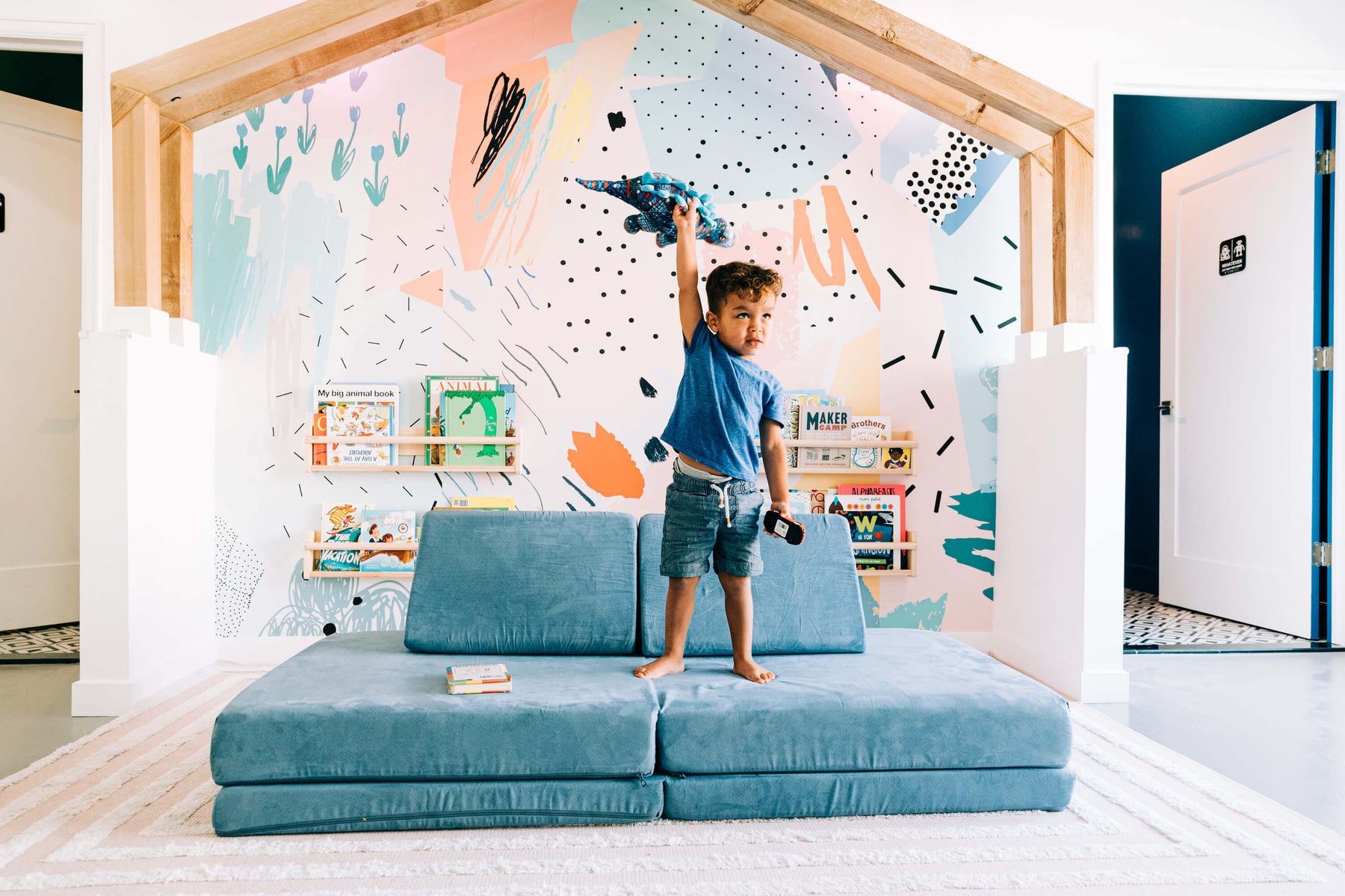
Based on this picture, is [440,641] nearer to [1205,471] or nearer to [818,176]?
[818,176]

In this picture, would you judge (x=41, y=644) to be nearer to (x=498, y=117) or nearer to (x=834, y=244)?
(x=498, y=117)

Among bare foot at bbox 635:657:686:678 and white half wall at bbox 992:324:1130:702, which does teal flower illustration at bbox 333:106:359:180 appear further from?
white half wall at bbox 992:324:1130:702

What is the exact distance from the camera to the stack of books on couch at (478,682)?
2.01 metres

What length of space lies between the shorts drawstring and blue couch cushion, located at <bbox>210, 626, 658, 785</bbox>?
536mm

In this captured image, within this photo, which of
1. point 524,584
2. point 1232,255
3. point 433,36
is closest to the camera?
point 524,584

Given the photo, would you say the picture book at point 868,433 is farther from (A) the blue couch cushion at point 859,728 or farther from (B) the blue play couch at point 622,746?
(A) the blue couch cushion at point 859,728

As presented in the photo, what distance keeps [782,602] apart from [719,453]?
53 cm

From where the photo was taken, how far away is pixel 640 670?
2211mm

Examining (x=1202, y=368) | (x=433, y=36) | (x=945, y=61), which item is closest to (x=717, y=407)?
(x=945, y=61)

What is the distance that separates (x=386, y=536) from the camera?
373cm

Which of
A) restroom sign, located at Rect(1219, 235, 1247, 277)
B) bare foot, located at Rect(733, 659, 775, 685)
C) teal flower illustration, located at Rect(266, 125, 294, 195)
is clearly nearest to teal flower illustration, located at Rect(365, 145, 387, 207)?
teal flower illustration, located at Rect(266, 125, 294, 195)

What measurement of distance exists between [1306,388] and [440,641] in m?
4.13

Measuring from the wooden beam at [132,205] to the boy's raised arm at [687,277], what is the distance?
2046 millimetres

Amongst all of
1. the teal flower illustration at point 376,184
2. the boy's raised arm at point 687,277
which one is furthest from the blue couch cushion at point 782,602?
the teal flower illustration at point 376,184
